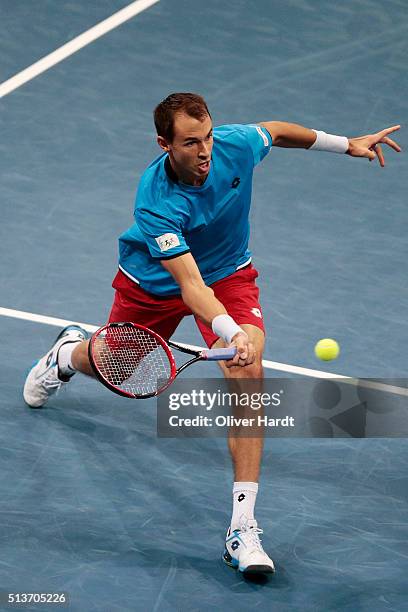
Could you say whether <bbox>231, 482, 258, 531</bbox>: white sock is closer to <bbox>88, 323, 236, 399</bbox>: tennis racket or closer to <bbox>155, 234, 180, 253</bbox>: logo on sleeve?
<bbox>88, 323, 236, 399</bbox>: tennis racket

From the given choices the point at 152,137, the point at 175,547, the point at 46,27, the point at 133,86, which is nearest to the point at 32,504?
the point at 175,547

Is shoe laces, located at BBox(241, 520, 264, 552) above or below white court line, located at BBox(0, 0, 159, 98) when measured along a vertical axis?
below

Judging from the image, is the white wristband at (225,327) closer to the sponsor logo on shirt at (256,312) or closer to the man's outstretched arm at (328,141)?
the sponsor logo on shirt at (256,312)

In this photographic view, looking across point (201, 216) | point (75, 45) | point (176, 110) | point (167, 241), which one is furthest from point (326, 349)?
point (75, 45)

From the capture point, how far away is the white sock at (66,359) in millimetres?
7555

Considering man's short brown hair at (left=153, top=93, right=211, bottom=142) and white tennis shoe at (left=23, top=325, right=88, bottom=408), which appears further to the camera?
white tennis shoe at (left=23, top=325, right=88, bottom=408)

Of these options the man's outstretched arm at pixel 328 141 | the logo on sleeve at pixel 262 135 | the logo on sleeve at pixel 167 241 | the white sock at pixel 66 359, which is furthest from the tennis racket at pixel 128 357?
the man's outstretched arm at pixel 328 141

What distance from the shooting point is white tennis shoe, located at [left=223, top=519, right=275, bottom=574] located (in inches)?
248

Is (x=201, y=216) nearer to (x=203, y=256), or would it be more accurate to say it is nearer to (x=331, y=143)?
(x=203, y=256)

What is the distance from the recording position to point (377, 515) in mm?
6844

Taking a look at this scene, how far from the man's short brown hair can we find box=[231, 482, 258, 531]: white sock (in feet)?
5.54

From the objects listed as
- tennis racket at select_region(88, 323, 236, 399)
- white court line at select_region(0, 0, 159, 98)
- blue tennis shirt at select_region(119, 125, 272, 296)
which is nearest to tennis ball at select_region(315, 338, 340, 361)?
blue tennis shirt at select_region(119, 125, 272, 296)

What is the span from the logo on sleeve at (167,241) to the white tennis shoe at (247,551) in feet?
4.44

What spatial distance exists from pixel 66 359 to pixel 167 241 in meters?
1.32
